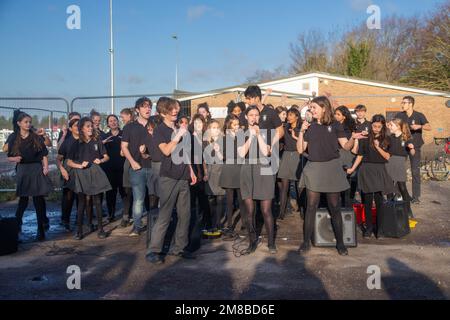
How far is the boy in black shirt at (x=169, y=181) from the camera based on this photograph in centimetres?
544

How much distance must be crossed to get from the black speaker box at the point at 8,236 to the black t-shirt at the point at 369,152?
16.5ft

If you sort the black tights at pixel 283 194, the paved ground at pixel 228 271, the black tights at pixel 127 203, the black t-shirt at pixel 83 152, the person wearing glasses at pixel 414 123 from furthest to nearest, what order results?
the person wearing glasses at pixel 414 123, the black tights at pixel 283 194, the black tights at pixel 127 203, the black t-shirt at pixel 83 152, the paved ground at pixel 228 271

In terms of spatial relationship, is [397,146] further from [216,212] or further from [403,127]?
[216,212]

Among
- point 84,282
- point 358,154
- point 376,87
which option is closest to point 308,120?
point 358,154

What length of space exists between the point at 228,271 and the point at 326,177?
1755mm

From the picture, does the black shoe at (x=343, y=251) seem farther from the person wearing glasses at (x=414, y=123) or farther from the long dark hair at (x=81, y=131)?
the long dark hair at (x=81, y=131)

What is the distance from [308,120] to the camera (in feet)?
20.3

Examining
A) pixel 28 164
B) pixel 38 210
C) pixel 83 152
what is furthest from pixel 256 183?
pixel 28 164

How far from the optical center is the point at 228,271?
5.08m

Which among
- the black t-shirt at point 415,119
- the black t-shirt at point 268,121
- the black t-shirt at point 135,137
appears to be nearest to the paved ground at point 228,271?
the black t-shirt at point 135,137

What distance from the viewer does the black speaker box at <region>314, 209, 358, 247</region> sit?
605cm

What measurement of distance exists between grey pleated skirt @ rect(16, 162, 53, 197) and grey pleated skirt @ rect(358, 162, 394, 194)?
4713 mm

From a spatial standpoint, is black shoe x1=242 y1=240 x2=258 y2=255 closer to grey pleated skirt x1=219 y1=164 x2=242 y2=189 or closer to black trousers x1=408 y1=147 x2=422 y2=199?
grey pleated skirt x1=219 y1=164 x2=242 y2=189
